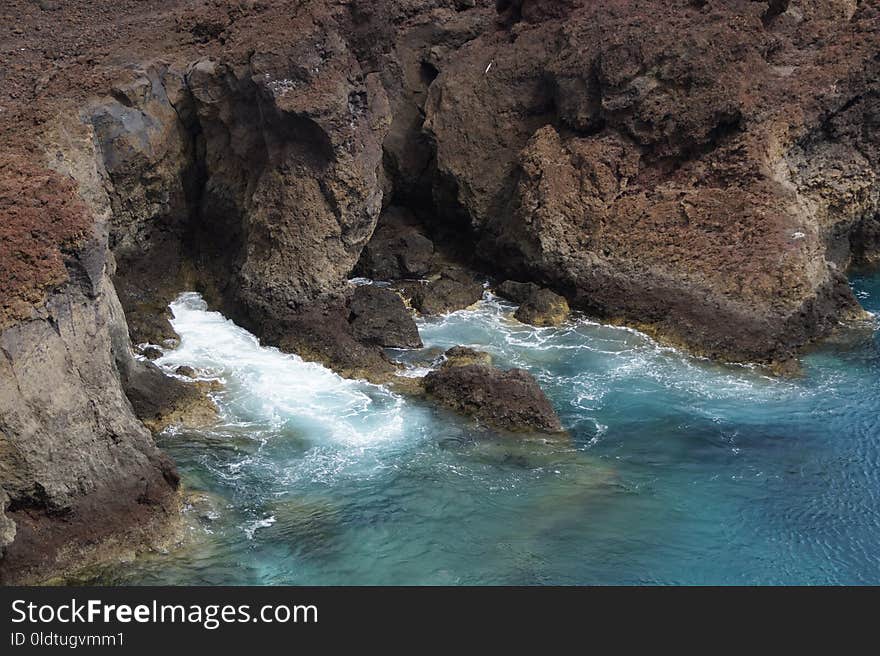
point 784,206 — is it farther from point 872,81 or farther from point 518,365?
point 518,365

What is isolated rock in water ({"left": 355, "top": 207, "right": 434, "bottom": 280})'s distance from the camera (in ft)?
107

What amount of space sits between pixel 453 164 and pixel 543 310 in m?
7.56

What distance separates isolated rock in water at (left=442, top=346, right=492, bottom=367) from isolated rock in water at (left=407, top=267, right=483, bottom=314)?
383 centimetres

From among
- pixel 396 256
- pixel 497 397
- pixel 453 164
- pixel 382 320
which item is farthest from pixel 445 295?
pixel 497 397

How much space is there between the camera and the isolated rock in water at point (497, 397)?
896 inches

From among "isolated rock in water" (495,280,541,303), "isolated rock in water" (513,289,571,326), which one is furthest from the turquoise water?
"isolated rock in water" (495,280,541,303)

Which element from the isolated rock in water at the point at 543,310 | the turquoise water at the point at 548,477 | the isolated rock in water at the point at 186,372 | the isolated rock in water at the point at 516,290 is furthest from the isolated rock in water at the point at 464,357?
the isolated rock in water at the point at 186,372

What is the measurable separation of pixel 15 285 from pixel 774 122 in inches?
956

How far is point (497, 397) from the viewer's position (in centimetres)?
2317

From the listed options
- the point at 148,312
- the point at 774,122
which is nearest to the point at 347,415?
the point at 148,312

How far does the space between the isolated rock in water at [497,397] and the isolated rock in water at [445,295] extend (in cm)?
626

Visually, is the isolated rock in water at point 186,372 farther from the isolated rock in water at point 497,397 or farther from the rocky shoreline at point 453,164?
the isolated rock in water at point 497,397

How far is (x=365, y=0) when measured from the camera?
28.4 metres

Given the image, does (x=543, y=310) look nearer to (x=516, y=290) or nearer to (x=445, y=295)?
(x=516, y=290)
